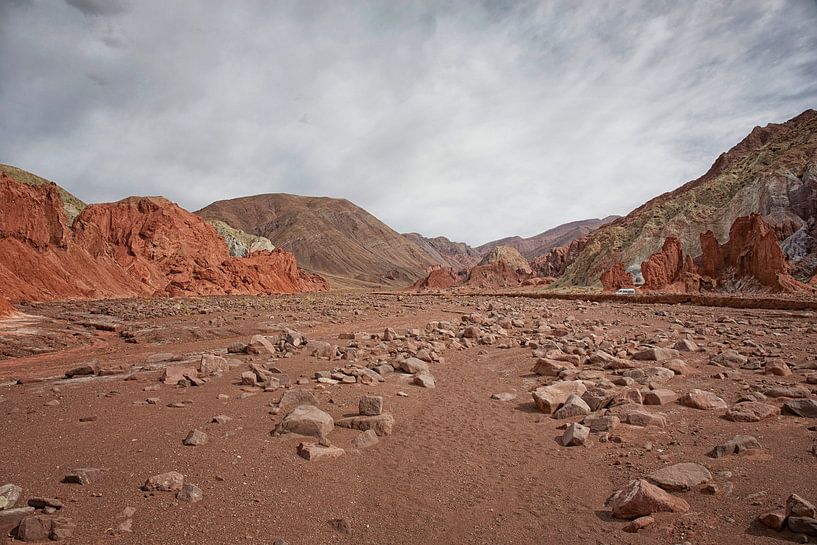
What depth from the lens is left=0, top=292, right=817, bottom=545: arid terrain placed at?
340 centimetres

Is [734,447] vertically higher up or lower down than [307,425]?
lower down

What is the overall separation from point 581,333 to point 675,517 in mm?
11115

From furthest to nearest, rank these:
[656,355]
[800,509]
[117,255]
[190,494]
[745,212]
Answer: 1. [745,212]
2. [117,255]
3. [656,355]
4. [190,494]
5. [800,509]

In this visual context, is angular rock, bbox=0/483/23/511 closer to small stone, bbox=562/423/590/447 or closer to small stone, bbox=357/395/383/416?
small stone, bbox=357/395/383/416

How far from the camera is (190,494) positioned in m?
3.68

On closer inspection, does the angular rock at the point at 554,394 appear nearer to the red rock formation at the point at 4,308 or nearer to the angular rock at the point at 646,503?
the angular rock at the point at 646,503

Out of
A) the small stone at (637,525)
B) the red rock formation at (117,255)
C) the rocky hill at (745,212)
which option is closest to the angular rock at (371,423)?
the small stone at (637,525)

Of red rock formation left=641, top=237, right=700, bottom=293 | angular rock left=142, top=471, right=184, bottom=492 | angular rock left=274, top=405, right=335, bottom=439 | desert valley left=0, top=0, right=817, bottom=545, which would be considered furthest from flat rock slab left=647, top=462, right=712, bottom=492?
red rock formation left=641, top=237, right=700, bottom=293

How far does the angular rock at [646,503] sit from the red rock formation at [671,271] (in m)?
50.5

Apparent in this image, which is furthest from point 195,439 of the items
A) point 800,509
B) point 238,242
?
point 238,242

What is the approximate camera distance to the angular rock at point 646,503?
3.42 m

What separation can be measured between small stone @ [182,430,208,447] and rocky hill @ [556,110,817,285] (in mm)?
56878

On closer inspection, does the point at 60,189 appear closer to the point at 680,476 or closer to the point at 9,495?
the point at 9,495

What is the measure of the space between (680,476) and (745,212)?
72359 mm
